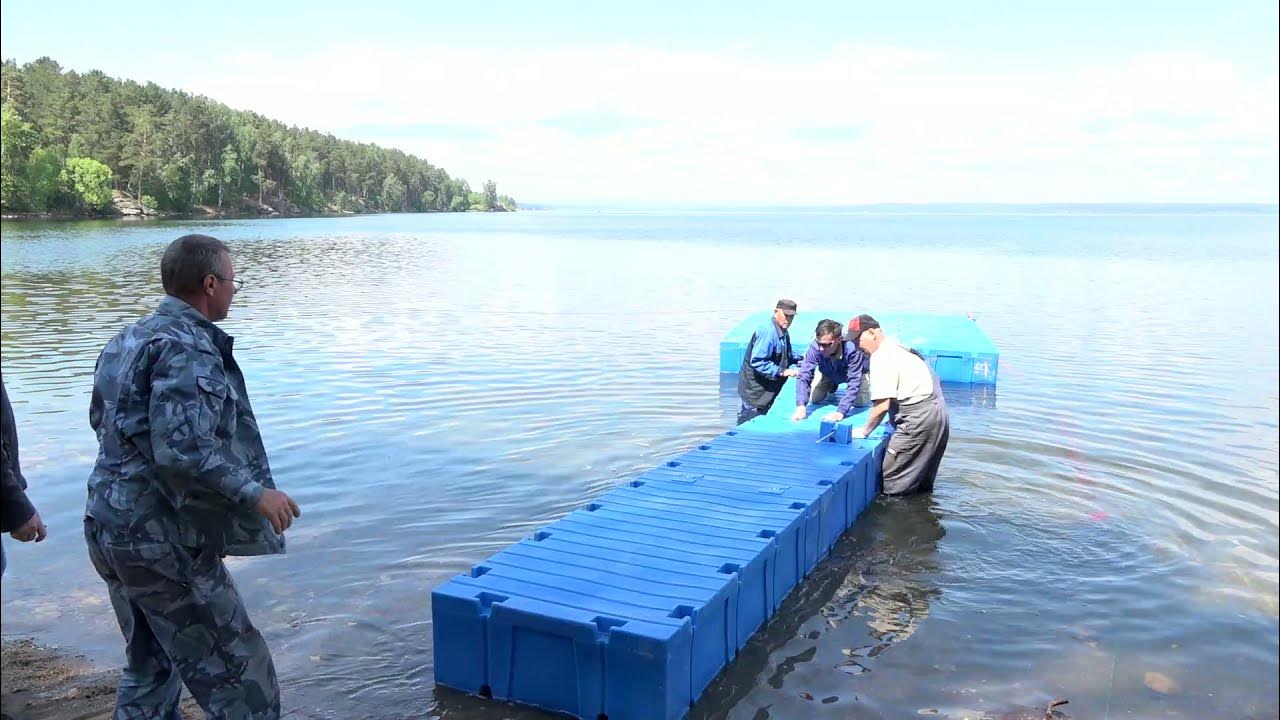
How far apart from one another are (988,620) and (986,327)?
16.2 metres

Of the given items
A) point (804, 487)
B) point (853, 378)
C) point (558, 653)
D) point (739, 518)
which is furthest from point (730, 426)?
point (558, 653)

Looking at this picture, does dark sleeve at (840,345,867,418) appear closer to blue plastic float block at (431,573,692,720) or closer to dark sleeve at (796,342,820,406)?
dark sleeve at (796,342,820,406)

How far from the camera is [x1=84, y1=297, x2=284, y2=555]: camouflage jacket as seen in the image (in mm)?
3320

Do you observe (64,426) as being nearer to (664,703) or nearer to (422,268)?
(664,703)

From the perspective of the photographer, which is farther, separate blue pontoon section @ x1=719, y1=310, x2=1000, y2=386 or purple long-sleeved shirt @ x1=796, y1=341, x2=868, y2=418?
separate blue pontoon section @ x1=719, y1=310, x2=1000, y2=386

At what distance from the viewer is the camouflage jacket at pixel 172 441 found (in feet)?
10.9

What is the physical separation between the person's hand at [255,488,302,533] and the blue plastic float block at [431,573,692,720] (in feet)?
4.97

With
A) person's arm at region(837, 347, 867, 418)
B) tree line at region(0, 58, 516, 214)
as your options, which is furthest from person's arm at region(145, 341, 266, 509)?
tree line at region(0, 58, 516, 214)

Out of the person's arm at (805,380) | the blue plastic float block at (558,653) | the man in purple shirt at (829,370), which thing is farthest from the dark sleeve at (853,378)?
the blue plastic float block at (558,653)

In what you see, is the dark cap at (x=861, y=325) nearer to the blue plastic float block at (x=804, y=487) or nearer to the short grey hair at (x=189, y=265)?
the blue plastic float block at (x=804, y=487)

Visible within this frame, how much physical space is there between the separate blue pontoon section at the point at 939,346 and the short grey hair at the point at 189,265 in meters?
11.7

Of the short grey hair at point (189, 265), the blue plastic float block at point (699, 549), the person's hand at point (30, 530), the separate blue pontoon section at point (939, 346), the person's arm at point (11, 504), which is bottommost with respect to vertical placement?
the blue plastic float block at point (699, 549)

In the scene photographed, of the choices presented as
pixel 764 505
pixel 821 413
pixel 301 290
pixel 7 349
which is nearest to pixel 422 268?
pixel 301 290

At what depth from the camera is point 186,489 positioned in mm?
3416
